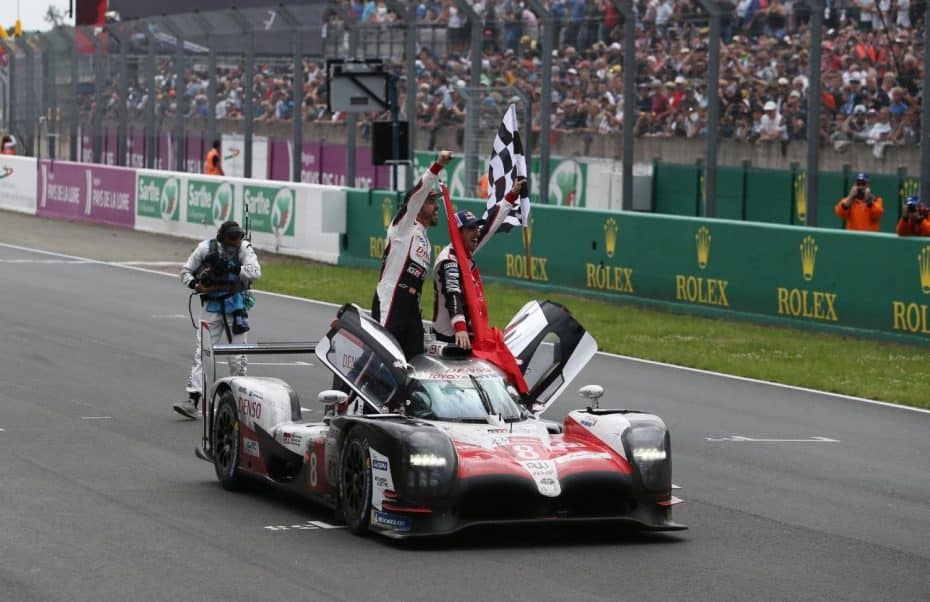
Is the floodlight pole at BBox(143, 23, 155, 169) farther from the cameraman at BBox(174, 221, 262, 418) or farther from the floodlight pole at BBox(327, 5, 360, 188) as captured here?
the cameraman at BBox(174, 221, 262, 418)

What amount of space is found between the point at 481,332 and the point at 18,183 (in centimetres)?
3178

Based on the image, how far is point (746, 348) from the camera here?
2009 cm

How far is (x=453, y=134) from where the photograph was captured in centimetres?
3206

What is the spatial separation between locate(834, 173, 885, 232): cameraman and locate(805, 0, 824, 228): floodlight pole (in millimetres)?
370

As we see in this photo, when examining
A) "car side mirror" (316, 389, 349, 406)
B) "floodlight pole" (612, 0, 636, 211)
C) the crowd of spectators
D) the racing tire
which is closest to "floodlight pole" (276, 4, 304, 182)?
the crowd of spectators

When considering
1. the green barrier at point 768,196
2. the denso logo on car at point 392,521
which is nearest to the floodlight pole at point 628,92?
the green barrier at point 768,196

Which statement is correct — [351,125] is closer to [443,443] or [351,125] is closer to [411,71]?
[411,71]

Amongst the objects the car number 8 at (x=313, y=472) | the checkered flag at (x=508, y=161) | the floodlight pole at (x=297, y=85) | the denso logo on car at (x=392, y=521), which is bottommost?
the denso logo on car at (x=392, y=521)

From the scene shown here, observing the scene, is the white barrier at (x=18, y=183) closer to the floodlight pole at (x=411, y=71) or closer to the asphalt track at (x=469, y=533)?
the floodlight pole at (x=411, y=71)

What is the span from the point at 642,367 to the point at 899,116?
6.23 meters

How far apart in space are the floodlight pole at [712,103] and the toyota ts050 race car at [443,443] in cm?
1314

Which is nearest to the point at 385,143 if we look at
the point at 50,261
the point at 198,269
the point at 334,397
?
the point at 50,261

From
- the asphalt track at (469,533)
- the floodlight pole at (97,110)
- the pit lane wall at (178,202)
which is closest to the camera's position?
the asphalt track at (469,533)

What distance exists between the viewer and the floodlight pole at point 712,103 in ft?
80.6
